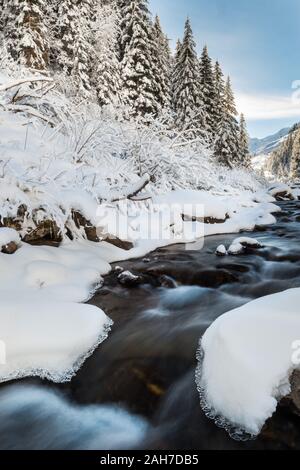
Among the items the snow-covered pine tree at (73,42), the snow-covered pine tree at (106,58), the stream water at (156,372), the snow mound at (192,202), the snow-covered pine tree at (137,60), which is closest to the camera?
the stream water at (156,372)

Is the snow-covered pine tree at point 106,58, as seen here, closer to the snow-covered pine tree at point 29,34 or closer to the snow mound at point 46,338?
the snow-covered pine tree at point 29,34

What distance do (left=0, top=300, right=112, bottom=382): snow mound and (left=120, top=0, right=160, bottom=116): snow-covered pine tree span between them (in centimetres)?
1890

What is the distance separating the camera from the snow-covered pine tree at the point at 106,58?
1992 centimetres

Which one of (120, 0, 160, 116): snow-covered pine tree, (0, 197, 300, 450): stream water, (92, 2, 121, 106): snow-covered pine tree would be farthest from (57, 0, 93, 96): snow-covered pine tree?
(0, 197, 300, 450): stream water

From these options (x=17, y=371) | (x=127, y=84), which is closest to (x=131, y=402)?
(x=17, y=371)

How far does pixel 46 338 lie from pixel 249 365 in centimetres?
190

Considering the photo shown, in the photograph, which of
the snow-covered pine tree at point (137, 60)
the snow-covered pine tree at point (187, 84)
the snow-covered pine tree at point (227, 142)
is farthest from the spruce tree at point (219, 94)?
the snow-covered pine tree at point (137, 60)

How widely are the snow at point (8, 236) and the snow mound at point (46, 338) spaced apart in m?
1.44

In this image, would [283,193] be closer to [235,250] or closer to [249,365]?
[235,250]

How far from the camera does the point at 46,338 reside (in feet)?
10.3

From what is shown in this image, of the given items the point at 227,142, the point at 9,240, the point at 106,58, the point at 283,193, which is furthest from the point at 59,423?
the point at 227,142

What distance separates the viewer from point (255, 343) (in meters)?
2.39
